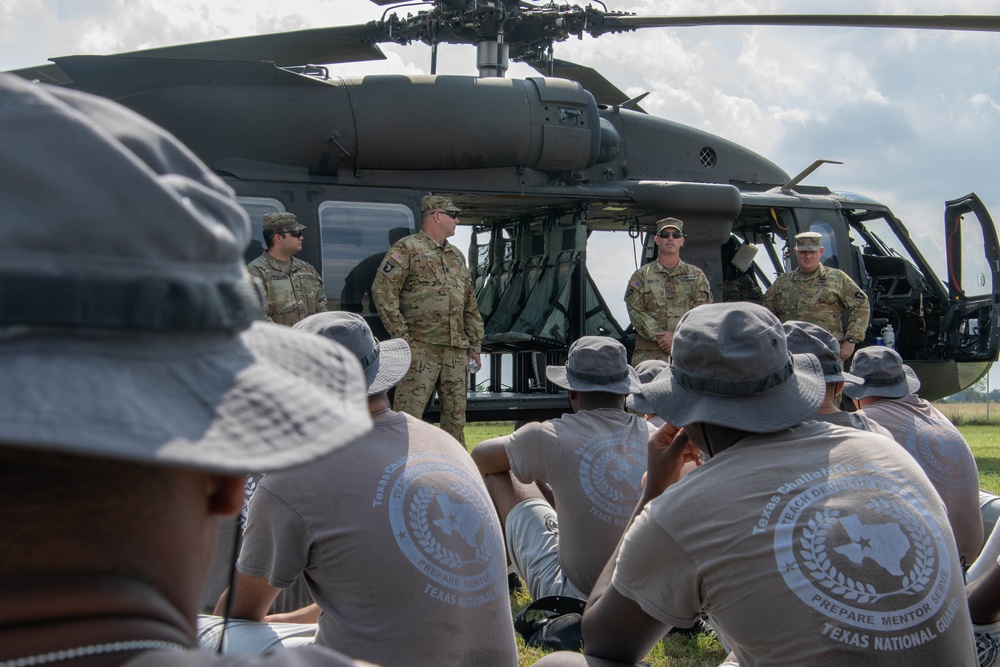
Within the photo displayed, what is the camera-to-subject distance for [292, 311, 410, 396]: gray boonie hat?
305cm

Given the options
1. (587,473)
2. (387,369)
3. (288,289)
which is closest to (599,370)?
(587,473)

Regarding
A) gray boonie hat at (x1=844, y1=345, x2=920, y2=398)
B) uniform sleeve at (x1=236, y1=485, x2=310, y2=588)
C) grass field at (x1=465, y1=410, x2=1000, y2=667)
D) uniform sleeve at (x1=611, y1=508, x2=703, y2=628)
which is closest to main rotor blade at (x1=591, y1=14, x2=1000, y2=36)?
gray boonie hat at (x1=844, y1=345, x2=920, y2=398)

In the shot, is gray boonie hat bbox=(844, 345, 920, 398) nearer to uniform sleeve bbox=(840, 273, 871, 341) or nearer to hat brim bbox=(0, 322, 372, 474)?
uniform sleeve bbox=(840, 273, 871, 341)

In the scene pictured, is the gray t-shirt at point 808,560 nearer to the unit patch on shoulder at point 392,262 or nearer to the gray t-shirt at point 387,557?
the gray t-shirt at point 387,557

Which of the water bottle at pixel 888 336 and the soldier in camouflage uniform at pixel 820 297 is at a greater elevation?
the soldier in camouflage uniform at pixel 820 297

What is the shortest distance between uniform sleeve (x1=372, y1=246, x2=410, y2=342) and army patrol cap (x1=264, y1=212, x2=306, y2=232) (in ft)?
1.96

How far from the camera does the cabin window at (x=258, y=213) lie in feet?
20.6

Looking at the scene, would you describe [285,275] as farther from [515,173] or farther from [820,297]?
[820,297]

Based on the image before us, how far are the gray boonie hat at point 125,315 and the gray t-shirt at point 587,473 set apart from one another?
306 cm

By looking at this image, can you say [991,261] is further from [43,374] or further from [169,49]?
[43,374]

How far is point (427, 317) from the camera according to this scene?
6.51 m

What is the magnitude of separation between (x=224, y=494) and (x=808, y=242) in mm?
7595

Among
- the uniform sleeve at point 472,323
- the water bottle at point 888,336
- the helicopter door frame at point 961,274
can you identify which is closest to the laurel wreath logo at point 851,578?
the uniform sleeve at point 472,323

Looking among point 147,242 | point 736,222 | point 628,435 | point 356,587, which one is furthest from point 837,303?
point 147,242
